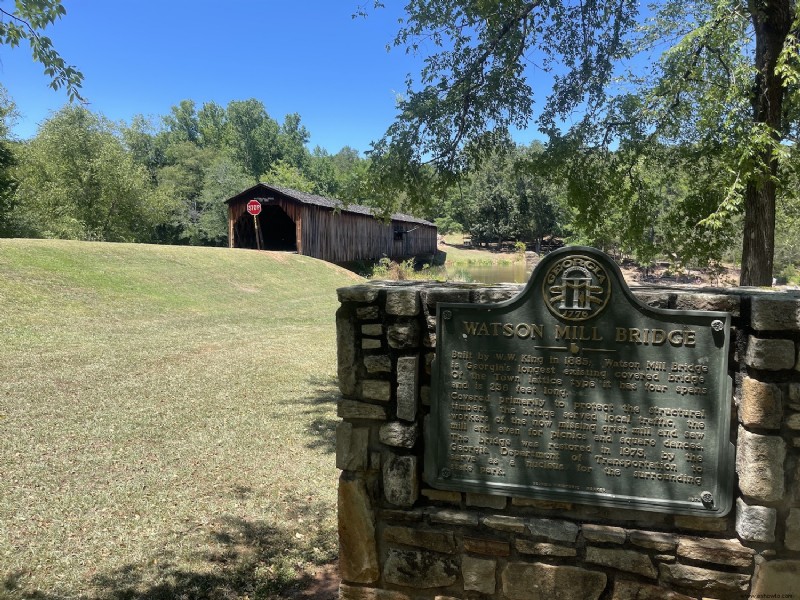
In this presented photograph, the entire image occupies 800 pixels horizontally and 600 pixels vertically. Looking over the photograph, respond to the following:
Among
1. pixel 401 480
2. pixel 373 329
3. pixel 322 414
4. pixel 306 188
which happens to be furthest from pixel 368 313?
pixel 306 188

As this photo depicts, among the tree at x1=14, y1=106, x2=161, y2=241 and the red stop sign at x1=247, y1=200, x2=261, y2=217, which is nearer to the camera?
the red stop sign at x1=247, y1=200, x2=261, y2=217

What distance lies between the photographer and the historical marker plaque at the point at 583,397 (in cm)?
284

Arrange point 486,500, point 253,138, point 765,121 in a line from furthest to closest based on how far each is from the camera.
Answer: point 253,138 < point 765,121 < point 486,500

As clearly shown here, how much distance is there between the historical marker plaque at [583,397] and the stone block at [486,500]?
0.19 ft

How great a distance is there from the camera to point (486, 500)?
3111 millimetres

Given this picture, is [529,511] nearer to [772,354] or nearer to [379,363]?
→ [379,363]

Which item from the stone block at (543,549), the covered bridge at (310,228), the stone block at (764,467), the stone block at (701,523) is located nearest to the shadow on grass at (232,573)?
the stone block at (543,549)

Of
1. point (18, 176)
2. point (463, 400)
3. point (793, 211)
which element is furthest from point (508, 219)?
point (463, 400)

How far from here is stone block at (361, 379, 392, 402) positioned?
3184mm

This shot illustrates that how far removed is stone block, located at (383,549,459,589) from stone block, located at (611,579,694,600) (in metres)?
0.86

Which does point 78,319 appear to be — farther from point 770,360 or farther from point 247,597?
point 770,360

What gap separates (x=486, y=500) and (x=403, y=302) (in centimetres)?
123

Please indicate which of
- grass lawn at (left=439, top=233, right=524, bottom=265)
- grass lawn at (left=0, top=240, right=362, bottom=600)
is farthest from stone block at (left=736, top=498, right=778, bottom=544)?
grass lawn at (left=439, top=233, right=524, bottom=265)

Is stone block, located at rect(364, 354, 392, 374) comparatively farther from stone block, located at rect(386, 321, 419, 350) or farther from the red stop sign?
the red stop sign
